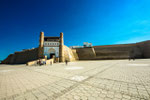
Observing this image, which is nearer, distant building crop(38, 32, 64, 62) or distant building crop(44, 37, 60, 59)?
distant building crop(38, 32, 64, 62)

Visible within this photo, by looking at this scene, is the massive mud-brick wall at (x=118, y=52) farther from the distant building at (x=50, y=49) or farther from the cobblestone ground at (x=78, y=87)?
the cobblestone ground at (x=78, y=87)

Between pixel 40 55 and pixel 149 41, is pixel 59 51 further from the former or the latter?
pixel 149 41

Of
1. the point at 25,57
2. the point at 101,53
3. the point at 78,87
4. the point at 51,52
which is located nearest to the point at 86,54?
the point at 101,53

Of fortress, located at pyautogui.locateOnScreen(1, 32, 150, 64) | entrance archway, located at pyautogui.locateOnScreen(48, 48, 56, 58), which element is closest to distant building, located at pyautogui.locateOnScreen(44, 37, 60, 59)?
entrance archway, located at pyautogui.locateOnScreen(48, 48, 56, 58)

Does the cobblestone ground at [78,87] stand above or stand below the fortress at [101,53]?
below

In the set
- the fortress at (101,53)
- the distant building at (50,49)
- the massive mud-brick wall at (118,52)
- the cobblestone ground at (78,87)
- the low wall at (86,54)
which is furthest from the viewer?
the low wall at (86,54)

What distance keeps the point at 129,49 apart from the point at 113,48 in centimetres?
1043

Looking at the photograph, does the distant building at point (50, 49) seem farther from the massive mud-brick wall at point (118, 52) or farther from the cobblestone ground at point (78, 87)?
the cobblestone ground at point (78, 87)

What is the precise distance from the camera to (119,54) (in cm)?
4472

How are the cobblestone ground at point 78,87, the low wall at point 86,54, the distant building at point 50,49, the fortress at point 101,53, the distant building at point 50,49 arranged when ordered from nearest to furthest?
the cobblestone ground at point 78,87
the distant building at point 50,49
the distant building at point 50,49
the fortress at point 101,53
the low wall at point 86,54

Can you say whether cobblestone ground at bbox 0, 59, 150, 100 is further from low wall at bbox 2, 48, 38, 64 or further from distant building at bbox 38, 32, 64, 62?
low wall at bbox 2, 48, 38, 64

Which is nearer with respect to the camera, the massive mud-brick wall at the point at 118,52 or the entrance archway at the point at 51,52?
the entrance archway at the point at 51,52

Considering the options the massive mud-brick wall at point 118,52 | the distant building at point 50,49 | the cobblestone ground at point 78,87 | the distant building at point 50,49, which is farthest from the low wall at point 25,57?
the cobblestone ground at point 78,87

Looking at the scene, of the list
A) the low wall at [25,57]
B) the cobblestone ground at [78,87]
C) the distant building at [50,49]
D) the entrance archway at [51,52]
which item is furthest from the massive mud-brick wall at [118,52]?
the cobblestone ground at [78,87]
